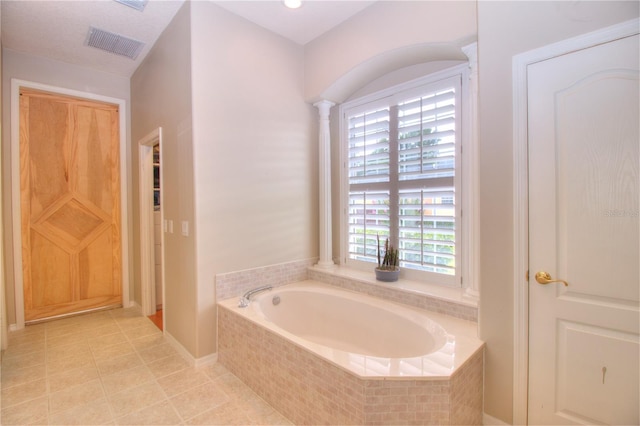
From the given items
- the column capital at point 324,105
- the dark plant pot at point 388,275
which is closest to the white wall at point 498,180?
the dark plant pot at point 388,275

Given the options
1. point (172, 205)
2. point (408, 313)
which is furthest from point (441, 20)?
point (172, 205)

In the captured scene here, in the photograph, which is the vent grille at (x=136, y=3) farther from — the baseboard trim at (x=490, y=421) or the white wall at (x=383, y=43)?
the baseboard trim at (x=490, y=421)

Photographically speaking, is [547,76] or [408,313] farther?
[408,313]

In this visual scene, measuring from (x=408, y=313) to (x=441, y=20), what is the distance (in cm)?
202

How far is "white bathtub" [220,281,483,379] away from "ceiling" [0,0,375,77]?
2.38 m

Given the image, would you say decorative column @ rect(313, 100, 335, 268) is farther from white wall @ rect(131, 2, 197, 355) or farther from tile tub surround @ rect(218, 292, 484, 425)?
white wall @ rect(131, 2, 197, 355)

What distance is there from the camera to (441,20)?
2.02 metres

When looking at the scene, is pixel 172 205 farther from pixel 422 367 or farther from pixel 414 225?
pixel 422 367

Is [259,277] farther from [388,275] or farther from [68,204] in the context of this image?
[68,204]

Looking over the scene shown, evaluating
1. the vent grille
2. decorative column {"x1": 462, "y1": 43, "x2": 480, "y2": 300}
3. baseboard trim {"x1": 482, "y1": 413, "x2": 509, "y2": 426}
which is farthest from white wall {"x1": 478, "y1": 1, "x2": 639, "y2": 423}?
the vent grille

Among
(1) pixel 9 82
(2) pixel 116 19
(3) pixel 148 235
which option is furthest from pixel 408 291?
(1) pixel 9 82

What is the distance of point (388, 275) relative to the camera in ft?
8.16

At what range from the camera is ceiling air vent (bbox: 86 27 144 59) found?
2.71m

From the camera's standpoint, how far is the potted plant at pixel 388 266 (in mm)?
2494
